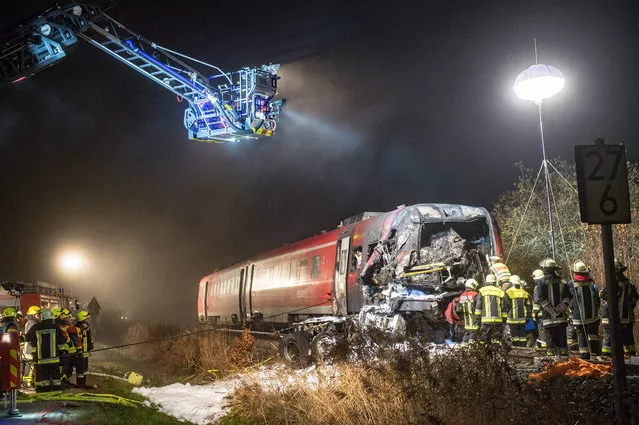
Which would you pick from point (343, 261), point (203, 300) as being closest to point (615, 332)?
point (343, 261)

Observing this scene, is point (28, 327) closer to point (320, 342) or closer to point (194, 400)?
point (194, 400)

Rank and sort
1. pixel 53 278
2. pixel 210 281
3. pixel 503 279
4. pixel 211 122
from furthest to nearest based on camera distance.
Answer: pixel 53 278 → pixel 210 281 → pixel 211 122 → pixel 503 279

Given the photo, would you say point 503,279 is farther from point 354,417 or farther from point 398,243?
point 354,417

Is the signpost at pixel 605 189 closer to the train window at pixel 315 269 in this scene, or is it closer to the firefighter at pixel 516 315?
the firefighter at pixel 516 315

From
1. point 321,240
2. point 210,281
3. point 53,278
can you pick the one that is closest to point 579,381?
point 321,240

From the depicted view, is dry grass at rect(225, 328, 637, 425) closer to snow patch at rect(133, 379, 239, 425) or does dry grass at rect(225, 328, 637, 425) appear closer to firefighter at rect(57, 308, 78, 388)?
snow patch at rect(133, 379, 239, 425)

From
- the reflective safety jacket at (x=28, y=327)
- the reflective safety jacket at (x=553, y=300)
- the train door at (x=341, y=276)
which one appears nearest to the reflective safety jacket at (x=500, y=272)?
the reflective safety jacket at (x=553, y=300)

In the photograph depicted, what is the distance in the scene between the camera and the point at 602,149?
4973 mm

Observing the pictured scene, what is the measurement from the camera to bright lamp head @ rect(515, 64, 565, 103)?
523 inches

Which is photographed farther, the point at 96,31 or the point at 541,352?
the point at 96,31

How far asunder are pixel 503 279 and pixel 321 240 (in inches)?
234

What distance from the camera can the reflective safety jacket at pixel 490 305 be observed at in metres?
10.4

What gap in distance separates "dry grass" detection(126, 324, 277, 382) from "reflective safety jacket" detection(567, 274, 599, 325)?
17.4 feet

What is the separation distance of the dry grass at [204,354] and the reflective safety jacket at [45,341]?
2248 millimetres
